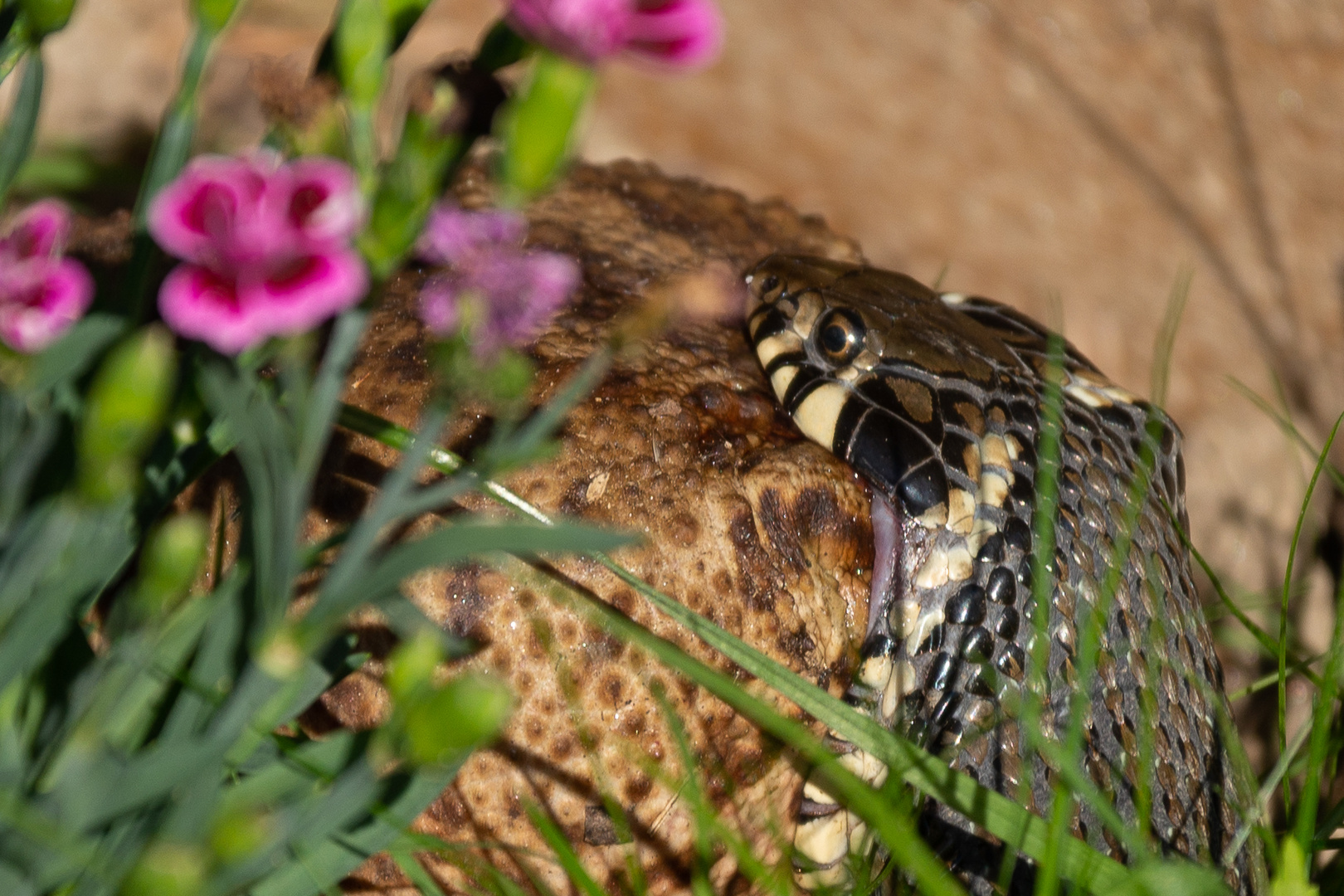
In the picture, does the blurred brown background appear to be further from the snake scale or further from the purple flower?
the purple flower

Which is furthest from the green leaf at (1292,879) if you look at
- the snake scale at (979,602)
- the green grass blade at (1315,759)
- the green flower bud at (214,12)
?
the green flower bud at (214,12)

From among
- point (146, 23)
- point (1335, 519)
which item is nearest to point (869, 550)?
point (1335, 519)

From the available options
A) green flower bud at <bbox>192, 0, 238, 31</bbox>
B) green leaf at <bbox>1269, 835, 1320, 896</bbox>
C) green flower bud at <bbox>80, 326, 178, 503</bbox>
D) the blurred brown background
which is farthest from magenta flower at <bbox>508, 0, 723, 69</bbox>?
the blurred brown background

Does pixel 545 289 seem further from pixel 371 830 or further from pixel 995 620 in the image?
pixel 995 620

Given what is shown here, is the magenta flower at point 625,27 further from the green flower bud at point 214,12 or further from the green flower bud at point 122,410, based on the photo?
the green flower bud at point 122,410

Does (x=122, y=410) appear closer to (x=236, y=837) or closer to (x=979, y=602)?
(x=236, y=837)

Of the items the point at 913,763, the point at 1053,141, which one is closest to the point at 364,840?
the point at 913,763
